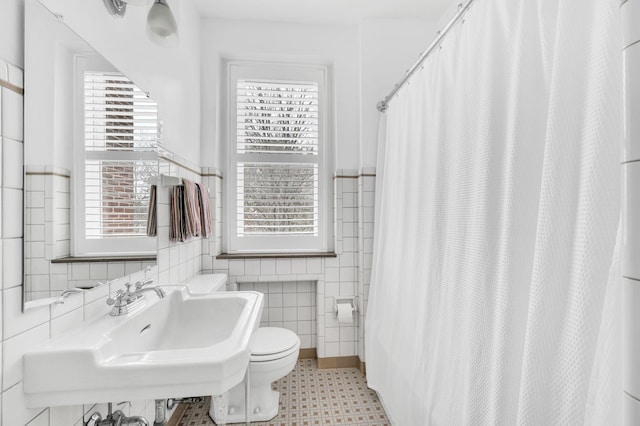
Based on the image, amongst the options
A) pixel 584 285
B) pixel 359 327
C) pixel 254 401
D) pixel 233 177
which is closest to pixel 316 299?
pixel 359 327

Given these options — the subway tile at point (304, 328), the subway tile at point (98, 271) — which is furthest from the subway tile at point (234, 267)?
the subway tile at point (98, 271)

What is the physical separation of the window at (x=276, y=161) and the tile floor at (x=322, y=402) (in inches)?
35.5

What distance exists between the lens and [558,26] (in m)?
0.67

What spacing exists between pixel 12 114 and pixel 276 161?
169cm

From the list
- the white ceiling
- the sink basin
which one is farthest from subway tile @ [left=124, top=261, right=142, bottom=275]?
the white ceiling

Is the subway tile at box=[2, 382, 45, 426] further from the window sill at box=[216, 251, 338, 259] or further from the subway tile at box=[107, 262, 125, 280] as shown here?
the window sill at box=[216, 251, 338, 259]

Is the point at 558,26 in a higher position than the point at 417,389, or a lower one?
higher

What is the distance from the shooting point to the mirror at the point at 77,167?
809 millimetres

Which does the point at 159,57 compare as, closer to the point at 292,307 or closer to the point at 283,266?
the point at 283,266

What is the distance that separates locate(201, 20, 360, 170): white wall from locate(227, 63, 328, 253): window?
0.13 meters

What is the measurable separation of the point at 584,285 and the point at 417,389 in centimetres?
91

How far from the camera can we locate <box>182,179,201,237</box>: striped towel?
65.9 inches

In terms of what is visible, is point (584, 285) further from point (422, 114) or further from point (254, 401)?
point (254, 401)

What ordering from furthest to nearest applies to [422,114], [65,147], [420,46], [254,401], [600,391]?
[420,46], [254,401], [422,114], [65,147], [600,391]
